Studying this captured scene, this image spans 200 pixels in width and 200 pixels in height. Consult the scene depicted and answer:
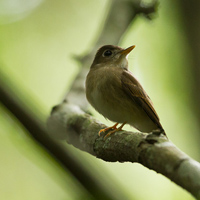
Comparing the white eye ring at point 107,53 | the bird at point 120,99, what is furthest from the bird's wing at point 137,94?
the white eye ring at point 107,53

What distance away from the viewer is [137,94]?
4.89m

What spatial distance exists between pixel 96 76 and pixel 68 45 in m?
5.21

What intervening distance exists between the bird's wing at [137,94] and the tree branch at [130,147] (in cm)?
86

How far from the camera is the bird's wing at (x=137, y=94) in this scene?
4.65 m

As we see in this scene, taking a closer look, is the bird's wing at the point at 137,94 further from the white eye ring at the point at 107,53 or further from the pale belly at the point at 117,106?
the white eye ring at the point at 107,53

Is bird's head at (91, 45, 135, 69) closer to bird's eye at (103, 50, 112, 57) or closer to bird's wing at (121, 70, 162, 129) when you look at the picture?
bird's eye at (103, 50, 112, 57)

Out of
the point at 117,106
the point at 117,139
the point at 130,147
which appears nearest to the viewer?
the point at 130,147

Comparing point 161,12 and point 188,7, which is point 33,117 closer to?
point 188,7

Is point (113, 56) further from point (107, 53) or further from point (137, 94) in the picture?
point (137, 94)

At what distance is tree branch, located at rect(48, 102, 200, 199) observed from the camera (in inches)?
72.4

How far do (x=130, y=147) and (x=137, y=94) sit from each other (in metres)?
2.37

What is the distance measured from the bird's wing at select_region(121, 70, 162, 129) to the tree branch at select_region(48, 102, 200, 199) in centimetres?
86

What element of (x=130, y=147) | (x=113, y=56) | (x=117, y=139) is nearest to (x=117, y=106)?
(x=113, y=56)

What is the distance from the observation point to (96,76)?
5133 mm
